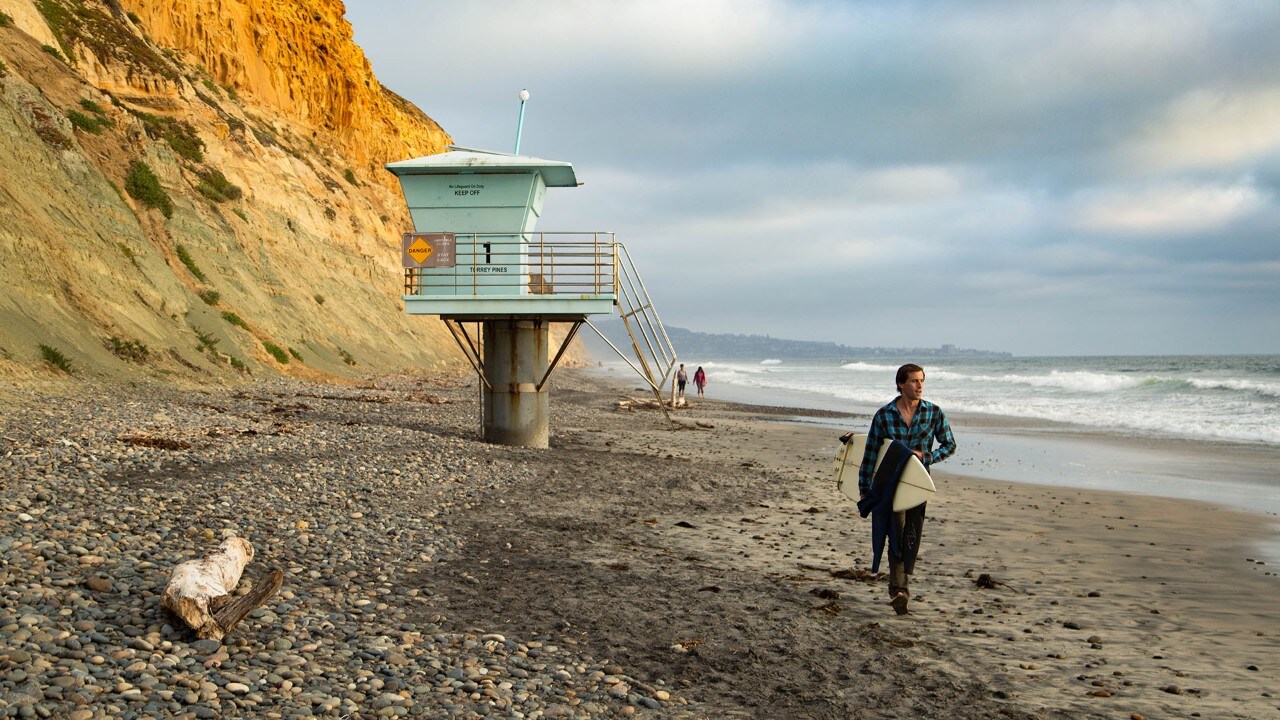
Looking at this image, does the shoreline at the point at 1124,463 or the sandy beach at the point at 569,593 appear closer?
the sandy beach at the point at 569,593

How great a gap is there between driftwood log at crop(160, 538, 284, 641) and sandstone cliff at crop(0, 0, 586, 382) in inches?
494

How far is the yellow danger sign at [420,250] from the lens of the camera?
54.2ft

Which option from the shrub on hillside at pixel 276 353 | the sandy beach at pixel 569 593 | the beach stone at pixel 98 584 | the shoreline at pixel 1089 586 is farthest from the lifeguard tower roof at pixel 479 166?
the shrub on hillside at pixel 276 353

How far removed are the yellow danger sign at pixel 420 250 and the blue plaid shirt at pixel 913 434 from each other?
11139 millimetres

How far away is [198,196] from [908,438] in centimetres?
3430

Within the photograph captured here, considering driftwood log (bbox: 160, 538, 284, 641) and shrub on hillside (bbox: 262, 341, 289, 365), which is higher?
shrub on hillside (bbox: 262, 341, 289, 365)

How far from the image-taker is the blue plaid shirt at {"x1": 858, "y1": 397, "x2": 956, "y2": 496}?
7273 millimetres

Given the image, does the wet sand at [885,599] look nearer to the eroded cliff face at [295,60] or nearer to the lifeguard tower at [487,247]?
the lifeguard tower at [487,247]

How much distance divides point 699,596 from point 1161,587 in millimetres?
4912

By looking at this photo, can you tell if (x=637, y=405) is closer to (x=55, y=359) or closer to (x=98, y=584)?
(x=55, y=359)

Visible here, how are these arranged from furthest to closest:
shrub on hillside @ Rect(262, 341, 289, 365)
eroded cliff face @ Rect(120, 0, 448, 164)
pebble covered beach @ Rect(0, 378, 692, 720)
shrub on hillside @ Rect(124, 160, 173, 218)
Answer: eroded cliff face @ Rect(120, 0, 448, 164) < shrub on hillside @ Rect(124, 160, 173, 218) < shrub on hillside @ Rect(262, 341, 289, 365) < pebble covered beach @ Rect(0, 378, 692, 720)

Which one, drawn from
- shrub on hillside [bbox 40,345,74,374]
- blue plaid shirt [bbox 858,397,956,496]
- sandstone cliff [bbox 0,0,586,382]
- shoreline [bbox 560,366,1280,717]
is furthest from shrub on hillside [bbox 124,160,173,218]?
blue plaid shirt [bbox 858,397,956,496]

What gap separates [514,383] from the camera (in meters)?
17.7

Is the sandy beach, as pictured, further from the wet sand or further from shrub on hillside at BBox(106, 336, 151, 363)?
shrub on hillside at BBox(106, 336, 151, 363)
